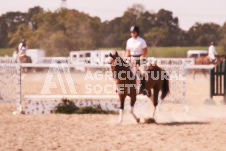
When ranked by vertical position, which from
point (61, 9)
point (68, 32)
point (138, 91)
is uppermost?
point (61, 9)

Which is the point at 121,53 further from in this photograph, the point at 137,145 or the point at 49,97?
the point at 137,145

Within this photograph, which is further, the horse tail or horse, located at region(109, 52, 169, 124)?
the horse tail

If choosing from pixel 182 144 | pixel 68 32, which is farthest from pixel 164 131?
pixel 68 32

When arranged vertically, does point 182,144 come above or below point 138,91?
below

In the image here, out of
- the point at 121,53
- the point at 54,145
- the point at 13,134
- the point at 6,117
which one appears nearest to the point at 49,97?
the point at 6,117

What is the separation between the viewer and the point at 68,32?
205 ft

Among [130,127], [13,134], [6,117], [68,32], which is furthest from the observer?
[68,32]

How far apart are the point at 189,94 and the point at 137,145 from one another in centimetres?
1037

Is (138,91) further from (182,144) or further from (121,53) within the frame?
(182,144)

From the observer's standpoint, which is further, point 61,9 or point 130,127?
point 61,9

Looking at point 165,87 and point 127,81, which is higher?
point 127,81

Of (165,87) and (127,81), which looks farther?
(165,87)

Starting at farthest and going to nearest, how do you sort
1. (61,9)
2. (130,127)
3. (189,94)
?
(61,9)
(189,94)
(130,127)

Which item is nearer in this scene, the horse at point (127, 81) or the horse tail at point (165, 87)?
the horse at point (127, 81)
